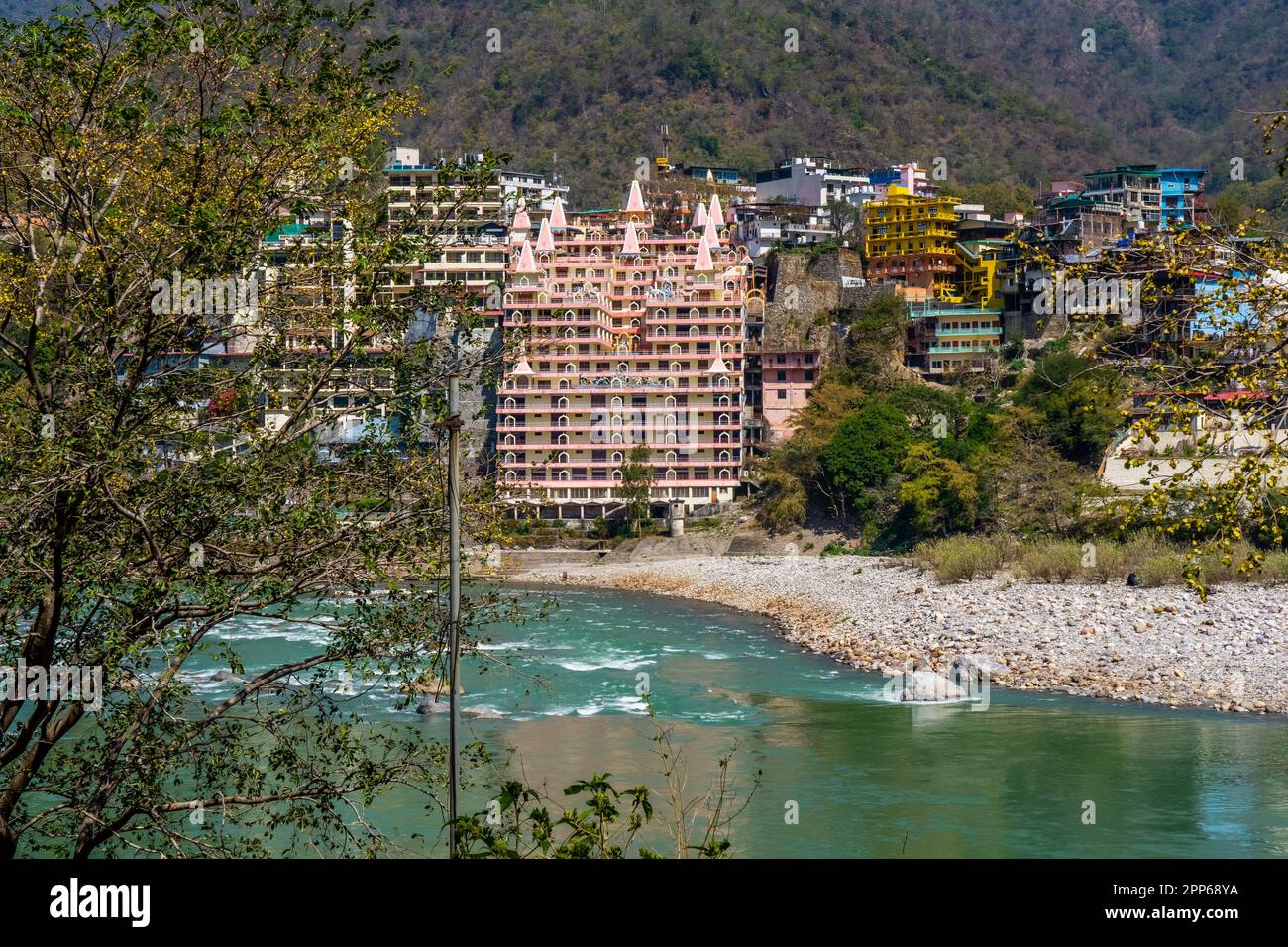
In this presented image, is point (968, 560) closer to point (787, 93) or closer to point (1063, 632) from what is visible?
point (1063, 632)

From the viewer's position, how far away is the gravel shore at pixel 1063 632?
22.6 m

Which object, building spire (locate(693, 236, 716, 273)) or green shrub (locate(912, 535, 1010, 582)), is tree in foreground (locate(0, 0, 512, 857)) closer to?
green shrub (locate(912, 535, 1010, 582))

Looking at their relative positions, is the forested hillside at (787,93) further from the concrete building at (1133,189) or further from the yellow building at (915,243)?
the yellow building at (915,243)

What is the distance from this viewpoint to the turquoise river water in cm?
1509

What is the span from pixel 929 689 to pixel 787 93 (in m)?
92.4

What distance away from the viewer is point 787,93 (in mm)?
109688

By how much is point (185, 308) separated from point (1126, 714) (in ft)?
56.2

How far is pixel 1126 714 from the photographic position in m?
21.2

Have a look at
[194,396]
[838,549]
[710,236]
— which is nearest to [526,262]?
[710,236]

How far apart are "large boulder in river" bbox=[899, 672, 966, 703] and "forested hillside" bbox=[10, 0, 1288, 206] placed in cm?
7136

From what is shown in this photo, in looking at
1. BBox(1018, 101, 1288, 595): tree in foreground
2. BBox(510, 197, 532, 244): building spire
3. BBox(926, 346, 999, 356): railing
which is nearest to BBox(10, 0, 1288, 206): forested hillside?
BBox(510, 197, 532, 244): building spire

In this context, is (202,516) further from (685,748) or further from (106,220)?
(685,748)

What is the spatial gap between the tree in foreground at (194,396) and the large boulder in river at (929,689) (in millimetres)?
16016

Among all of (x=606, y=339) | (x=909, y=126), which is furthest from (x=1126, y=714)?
(x=909, y=126)
